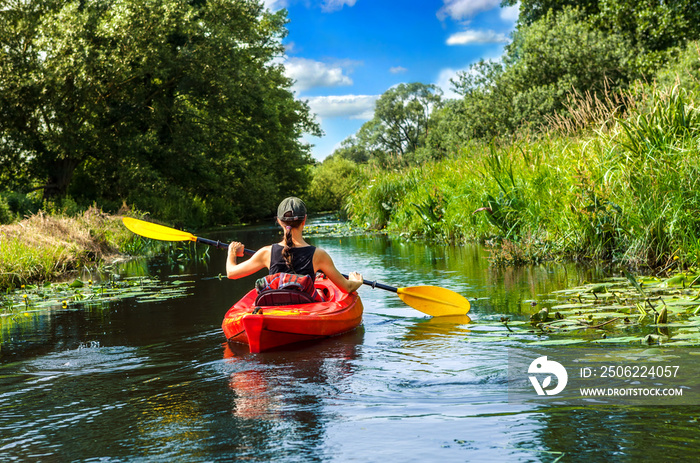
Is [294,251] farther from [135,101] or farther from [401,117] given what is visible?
[401,117]

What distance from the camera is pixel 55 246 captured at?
40.4ft

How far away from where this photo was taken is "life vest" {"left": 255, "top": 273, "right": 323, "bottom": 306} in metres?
5.39

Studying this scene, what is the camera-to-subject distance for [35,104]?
23.3 metres

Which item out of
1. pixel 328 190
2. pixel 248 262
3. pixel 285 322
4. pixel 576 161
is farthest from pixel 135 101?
pixel 285 322

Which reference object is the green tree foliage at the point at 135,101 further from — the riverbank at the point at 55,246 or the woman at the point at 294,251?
the woman at the point at 294,251

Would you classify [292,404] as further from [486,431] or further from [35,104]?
[35,104]

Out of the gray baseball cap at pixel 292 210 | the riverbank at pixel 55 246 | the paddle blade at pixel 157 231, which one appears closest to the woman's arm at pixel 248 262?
the gray baseball cap at pixel 292 210

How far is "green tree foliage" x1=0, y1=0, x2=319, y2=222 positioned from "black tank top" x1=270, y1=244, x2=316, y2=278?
19.8 meters

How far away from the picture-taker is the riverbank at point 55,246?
10586 mm

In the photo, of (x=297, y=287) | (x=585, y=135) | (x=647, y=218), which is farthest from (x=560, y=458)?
(x=585, y=135)

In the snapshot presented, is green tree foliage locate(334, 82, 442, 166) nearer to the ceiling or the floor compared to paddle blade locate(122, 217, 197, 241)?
nearer to the ceiling

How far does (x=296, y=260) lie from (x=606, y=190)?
4773mm

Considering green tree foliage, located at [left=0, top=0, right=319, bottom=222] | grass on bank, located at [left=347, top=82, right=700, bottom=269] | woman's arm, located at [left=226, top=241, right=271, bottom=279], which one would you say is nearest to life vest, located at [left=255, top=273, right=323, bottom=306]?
woman's arm, located at [left=226, top=241, right=271, bottom=279]

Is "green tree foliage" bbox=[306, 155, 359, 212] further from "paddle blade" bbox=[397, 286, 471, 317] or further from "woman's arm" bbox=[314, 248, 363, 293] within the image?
"woman's arm" bbox=[314, 248, 363, 293]
